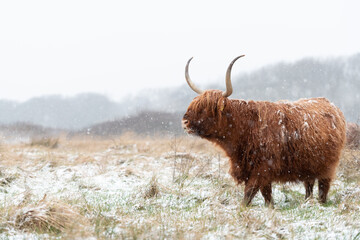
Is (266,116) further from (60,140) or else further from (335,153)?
(60,140)

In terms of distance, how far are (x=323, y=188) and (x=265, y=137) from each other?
1.50m

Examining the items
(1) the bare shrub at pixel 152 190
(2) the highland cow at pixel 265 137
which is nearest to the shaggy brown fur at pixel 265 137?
(2) the highland cow at pixel 265 137

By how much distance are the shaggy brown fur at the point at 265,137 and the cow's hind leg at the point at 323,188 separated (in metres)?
0.16

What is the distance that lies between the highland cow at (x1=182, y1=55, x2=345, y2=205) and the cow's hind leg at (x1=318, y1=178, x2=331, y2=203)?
0.37 feet

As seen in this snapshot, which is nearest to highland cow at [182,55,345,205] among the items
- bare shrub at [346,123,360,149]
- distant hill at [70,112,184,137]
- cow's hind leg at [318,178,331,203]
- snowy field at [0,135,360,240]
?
cow's hind leg at [318,178,331,203]

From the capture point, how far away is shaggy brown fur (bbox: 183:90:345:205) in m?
4.58

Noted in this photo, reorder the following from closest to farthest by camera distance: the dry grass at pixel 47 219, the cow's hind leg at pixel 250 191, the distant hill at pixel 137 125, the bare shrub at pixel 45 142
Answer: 1. the dry grass at pixel 47 219
2. the cow's hind leg at pixel 250 191
3. the distant hill at pixel 137 125
4. the bare shrub at pixel 45 142

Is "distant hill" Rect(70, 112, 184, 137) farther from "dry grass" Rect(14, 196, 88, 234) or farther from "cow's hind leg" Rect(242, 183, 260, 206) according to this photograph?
"dry grass" Rect(14, 196, 88, 234)

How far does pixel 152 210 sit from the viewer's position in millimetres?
4137

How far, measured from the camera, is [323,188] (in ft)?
17.4

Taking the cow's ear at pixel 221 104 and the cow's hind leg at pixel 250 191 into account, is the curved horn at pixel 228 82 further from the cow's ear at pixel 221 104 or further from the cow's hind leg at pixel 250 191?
the cow's hind leg at pixel 250 191

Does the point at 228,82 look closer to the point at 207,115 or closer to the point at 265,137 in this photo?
the point at 207,115

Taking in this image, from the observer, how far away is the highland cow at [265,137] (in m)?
4.58

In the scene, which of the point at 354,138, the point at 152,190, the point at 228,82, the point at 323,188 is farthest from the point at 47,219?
the point at 354,138
